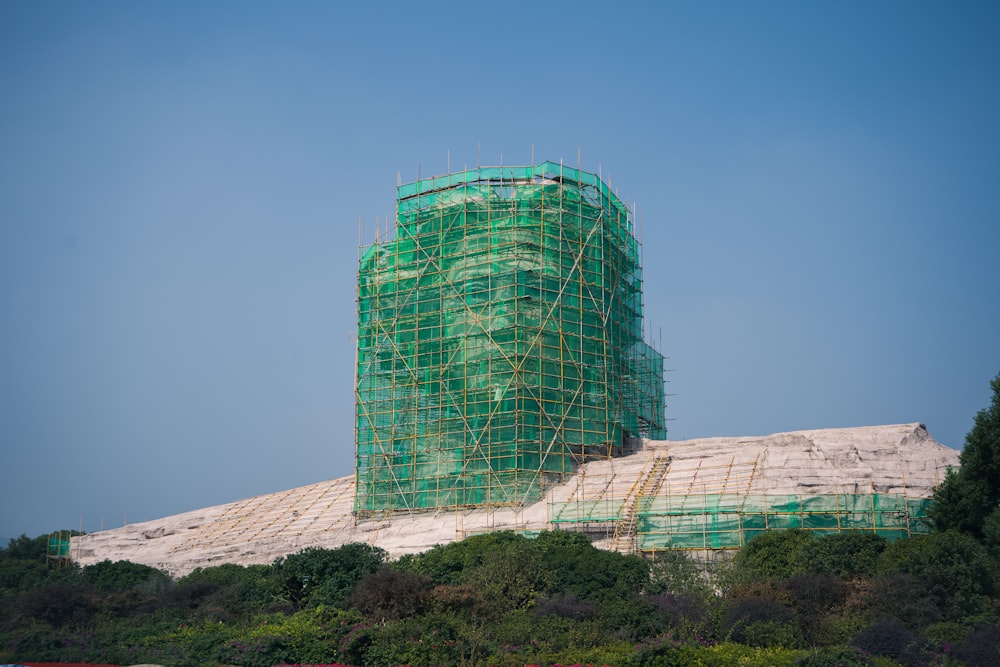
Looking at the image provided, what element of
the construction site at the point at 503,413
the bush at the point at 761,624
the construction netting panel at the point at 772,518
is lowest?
the bush at the point at 761,624

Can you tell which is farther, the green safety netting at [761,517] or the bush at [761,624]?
the green safety netting at [761,517]

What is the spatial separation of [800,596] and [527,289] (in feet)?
77.3

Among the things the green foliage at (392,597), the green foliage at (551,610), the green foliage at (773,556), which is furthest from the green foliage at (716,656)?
the green foliage at (392,597)

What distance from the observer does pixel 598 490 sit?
43750 mm

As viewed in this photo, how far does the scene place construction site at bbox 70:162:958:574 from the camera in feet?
138

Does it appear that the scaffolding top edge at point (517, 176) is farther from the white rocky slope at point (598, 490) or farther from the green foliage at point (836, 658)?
the green foliage at point (836, 658)

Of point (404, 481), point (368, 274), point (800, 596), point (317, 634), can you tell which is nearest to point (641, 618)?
point (800, 596)

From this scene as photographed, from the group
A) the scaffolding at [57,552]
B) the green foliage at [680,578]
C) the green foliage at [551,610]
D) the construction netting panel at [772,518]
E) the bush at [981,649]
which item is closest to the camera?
the bush at [981,649]

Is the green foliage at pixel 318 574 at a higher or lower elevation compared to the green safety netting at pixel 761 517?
lower

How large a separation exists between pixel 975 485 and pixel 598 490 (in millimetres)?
15078

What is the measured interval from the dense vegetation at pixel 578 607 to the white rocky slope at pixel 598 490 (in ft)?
16.3

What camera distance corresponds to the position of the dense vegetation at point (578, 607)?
25.1m

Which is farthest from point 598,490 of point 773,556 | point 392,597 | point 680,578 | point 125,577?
point 125,577

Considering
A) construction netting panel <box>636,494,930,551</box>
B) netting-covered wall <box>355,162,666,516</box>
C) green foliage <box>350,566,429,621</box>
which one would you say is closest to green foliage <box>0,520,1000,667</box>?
green foliage <box>350,566,429,621</box>
